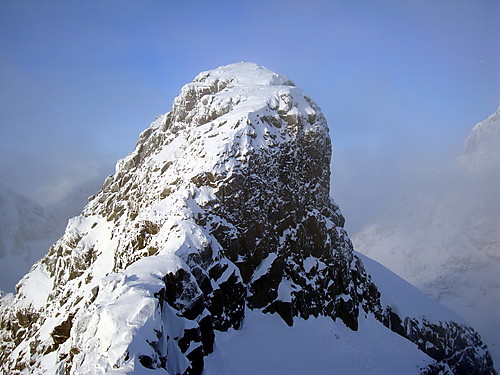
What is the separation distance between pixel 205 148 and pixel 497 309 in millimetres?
151049

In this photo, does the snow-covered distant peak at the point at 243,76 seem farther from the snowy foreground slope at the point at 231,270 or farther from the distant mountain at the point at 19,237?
the distant mountain at the point at 19,237

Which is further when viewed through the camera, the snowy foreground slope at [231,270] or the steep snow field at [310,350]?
the steep snow field at [310,350]

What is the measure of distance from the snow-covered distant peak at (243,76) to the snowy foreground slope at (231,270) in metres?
0.34

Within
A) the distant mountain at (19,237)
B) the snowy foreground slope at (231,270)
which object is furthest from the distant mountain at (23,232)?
the snowy foreground slope at (231,270)

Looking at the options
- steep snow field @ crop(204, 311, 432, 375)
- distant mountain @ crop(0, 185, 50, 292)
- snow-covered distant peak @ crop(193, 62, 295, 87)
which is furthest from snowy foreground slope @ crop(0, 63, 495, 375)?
distant mountain @ crop(0, 185, 50, 292)

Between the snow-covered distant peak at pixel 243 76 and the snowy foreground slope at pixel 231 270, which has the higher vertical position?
the snow-covered distant peak at pixel 243 76

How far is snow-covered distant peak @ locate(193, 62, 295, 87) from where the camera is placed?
209ft

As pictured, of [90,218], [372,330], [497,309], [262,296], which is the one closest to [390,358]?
[372,330]

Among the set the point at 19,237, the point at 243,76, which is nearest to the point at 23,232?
the point at 19,237

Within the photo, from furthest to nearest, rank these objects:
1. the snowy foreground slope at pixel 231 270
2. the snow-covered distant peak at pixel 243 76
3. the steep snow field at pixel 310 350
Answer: the snow-covered distant peak at pixel 243 76 → the steep snow field at pixel 310 350 → the snowy foreground slope at pixel 231 270

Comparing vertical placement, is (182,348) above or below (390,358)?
below

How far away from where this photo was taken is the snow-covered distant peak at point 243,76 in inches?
2511

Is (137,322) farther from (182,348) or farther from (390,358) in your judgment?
(390,358)

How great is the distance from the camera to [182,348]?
30.5m
